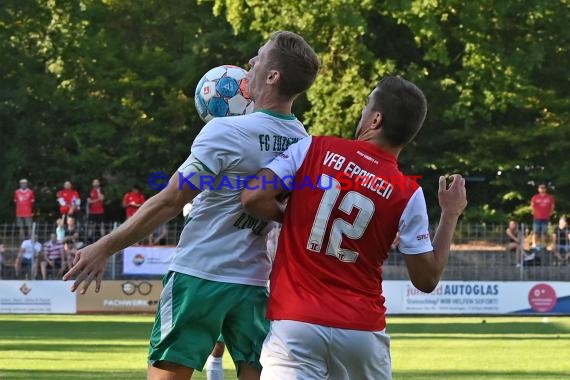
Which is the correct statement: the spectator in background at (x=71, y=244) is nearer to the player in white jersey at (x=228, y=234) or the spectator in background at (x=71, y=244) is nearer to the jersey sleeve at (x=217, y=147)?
the player in white jersey at (x=228, y=234)

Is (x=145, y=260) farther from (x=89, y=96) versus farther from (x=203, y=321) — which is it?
(x=203, y=321)

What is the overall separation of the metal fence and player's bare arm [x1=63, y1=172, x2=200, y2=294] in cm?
2181

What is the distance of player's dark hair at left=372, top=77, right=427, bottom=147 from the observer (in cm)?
522

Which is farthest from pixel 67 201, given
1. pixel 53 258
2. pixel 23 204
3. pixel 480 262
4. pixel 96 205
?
pixel 480 262

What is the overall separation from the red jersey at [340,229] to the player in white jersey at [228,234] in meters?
0.42

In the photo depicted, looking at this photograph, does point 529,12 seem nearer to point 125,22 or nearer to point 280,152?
point 125,22

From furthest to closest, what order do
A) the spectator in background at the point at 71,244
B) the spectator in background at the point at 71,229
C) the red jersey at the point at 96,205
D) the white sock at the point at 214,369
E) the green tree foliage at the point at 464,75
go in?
the green tree foliage at the point at 464,75, the red jersey at the point at 96,205, the spectator in background at the point at 71,229, the spectator in background at the point at 71,244, the white sock at the point at 214,369

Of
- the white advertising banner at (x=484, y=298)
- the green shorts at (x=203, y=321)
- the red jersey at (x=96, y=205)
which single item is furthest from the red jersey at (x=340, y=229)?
the red jersey at (x=96, y=205)

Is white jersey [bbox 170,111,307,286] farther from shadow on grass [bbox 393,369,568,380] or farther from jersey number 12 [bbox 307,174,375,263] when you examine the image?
shadow on grass [bbox 393,369,568,380]

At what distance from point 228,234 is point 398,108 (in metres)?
1.19

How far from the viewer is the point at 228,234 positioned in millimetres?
5902


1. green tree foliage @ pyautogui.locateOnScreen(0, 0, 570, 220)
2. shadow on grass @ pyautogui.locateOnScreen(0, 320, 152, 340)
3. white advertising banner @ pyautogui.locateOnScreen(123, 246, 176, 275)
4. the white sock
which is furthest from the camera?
green tree foliage @ pyautogui.locateOnScreen(0, 0, 570, 220)

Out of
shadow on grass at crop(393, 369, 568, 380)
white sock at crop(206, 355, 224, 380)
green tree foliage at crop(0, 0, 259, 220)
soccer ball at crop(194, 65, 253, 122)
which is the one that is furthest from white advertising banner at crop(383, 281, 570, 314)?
soccer ball at crop(194, 65, 253, 122)

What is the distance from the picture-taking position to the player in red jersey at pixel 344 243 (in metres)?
5.13
